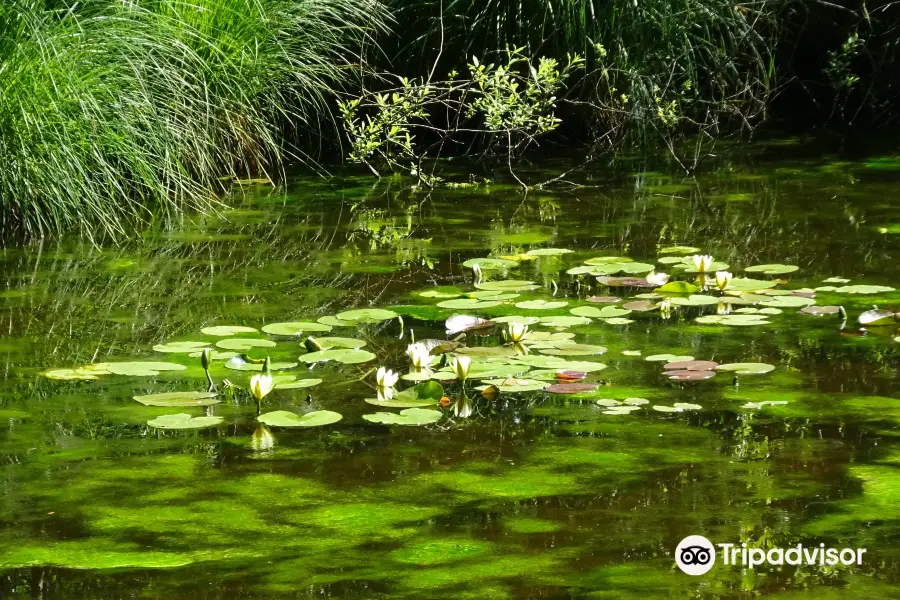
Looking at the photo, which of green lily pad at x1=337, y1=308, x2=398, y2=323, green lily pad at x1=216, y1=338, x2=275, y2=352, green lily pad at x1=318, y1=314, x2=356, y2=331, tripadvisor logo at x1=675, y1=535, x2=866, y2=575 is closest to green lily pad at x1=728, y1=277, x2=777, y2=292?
green lily pad at x1=337, y1=308, x2=398, y2=323

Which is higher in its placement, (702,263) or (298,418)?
(702,263)

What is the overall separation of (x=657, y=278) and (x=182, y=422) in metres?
1.66

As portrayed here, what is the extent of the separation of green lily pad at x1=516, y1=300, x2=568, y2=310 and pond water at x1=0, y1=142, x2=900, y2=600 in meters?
0.01

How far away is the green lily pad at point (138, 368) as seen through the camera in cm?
310

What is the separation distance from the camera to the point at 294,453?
101 inches

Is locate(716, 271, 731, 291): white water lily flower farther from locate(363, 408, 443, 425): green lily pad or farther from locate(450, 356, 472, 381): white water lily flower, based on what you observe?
locate(363, 408, 443, 425): green lily pad

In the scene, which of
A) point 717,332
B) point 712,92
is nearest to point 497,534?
point 717,332

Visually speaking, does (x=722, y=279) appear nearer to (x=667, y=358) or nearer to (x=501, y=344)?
(x=667, y=358)

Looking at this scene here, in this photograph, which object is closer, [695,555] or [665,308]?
[695,555]

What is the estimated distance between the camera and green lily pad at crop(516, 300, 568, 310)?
11.8 feet

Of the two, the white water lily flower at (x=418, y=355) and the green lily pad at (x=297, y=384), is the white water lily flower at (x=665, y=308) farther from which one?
the green lily pad at (x=297, y=384)

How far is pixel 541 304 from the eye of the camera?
3635mm

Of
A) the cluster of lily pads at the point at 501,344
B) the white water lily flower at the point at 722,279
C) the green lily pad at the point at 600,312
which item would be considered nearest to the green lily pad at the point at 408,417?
the cluster of lily pads at the point at 501,344

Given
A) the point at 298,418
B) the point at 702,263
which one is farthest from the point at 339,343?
the point at 702,263
